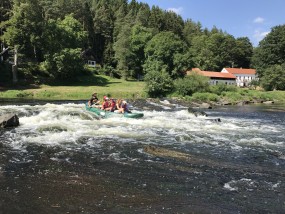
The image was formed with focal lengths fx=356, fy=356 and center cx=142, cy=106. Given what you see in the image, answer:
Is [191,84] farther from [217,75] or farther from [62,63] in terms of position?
[217,75]

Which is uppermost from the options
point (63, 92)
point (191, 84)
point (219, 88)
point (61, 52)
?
point (61, 52)

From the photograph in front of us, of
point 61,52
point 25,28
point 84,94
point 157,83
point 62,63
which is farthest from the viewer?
point 25,28

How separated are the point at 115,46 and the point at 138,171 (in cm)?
7620

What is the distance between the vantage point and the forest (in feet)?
210

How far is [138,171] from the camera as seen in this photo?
13.2 meters

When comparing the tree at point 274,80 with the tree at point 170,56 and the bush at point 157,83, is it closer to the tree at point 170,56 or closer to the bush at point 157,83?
the tree at point 170,56

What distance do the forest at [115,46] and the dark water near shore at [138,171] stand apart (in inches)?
1472

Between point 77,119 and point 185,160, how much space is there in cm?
1497

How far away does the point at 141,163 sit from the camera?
14.5m

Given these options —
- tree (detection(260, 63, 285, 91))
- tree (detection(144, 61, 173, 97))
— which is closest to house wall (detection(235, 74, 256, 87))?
tree (detection(260, 63, 285, 91))

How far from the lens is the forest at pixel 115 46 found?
6394 cm

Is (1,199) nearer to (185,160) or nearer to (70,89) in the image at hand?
(185,160)

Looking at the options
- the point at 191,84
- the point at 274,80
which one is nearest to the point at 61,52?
the point at 191,84

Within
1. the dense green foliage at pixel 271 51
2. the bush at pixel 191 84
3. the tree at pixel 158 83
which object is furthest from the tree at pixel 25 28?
the dense green foliage at pixel 271 51
